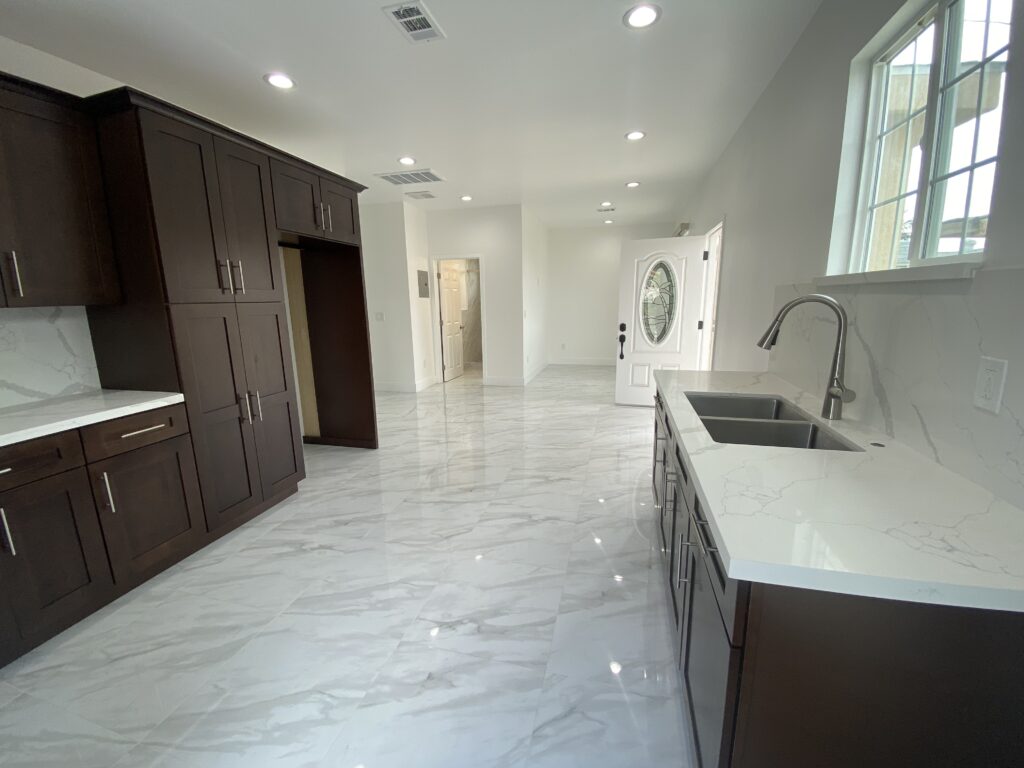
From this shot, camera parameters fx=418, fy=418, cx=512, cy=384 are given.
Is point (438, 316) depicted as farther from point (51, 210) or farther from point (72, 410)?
point (72, 410)

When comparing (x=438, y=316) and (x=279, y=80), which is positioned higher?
(x=279, y=80)

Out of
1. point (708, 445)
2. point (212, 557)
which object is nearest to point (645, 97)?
point (708, 445)

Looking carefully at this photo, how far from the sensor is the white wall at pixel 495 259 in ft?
20.2

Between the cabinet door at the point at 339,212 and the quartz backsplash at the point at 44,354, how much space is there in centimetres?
159

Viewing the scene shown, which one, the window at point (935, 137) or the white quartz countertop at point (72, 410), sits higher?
the window at point (935, 137)

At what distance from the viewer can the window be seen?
3.80ft

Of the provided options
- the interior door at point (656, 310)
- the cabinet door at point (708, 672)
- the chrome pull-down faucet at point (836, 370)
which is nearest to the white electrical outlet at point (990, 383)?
the chrome pull-down faucet at point (836, 370)

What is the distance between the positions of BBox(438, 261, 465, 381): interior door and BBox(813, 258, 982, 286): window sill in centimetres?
586

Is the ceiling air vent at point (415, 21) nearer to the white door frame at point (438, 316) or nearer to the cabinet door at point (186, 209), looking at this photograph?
the cabinet door at point (186, 209)

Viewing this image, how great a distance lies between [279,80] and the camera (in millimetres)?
2584

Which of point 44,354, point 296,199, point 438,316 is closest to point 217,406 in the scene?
point 44,354

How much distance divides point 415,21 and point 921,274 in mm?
2388

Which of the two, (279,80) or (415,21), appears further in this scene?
(279,80)

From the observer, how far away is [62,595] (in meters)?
1.77
